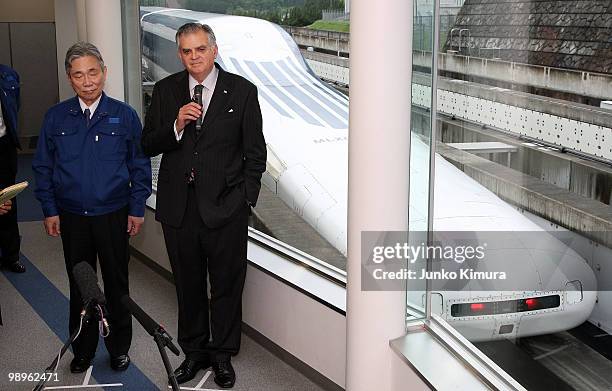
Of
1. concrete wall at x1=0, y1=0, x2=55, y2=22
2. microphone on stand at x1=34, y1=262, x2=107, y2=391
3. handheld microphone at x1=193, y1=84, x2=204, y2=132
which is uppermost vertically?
concrete wall at x1=0, y1=0, x2=55, y2=22

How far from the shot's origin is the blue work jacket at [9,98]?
555 cm

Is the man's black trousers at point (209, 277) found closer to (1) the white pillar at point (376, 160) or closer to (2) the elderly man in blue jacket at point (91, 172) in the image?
(2) the elderly man in blue jacket at point (91, 172)

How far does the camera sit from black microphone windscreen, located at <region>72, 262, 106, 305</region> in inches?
102

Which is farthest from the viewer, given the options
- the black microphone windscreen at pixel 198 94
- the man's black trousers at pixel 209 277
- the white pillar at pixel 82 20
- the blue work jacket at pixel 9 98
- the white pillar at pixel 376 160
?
the white pillar at pixel 82 20

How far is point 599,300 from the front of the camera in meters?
2.58

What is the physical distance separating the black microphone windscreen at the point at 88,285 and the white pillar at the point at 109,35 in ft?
11.3

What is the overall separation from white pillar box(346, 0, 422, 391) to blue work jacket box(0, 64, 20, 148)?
10.1ft

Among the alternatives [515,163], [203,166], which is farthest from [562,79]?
[203,166]

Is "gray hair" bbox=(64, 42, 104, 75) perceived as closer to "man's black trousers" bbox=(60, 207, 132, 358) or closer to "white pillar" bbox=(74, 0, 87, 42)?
"man's black trousers" bbox=(60, 207, 132, 358)

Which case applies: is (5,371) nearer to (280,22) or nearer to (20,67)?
(280,22)

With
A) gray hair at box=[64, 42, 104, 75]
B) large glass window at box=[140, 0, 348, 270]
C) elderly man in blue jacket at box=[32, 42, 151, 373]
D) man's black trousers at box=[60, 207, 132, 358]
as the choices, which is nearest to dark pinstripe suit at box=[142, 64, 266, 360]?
elderly man in blue jacket at box=[32, 42, 151, 373]

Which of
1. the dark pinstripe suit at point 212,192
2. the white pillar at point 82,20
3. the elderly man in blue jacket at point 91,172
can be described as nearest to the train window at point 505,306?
the dark pinstripe suit at point 212,192

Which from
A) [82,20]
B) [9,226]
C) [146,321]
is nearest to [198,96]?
[146,321]

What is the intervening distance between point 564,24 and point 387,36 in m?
0.76
